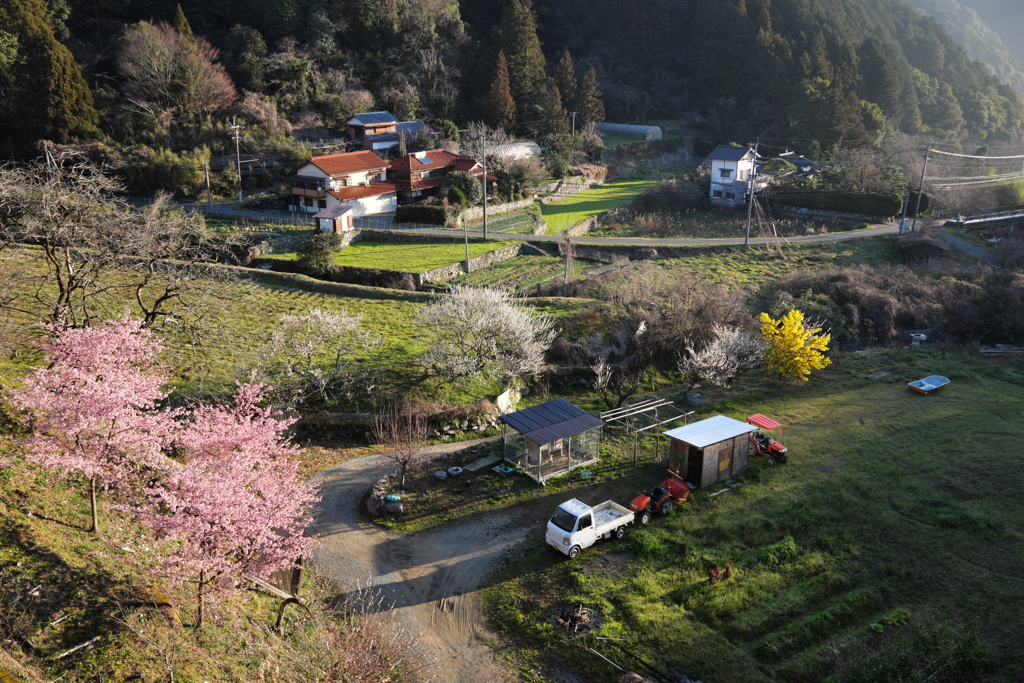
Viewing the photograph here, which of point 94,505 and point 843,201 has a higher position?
point 843,201

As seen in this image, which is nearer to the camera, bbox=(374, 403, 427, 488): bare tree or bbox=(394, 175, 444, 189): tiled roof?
bbox=(374, 403, 427, 488): bare tree

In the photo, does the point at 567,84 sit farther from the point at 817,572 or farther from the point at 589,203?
the point at 817,572

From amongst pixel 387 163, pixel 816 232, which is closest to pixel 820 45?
pixel 816 232

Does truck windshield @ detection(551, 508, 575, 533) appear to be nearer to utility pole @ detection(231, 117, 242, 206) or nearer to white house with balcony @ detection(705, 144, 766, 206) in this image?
utility pole @ detection(231, 117, 242, 206)

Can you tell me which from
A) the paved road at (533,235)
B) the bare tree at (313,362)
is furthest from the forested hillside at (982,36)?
the bare tree at (313,362)

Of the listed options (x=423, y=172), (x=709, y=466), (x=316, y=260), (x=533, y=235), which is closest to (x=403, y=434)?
(x=709, y=466)

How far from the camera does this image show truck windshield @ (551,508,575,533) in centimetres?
1473

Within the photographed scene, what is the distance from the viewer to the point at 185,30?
54.1 meters

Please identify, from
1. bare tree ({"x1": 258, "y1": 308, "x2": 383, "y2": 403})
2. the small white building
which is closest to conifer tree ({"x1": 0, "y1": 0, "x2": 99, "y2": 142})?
the small white building

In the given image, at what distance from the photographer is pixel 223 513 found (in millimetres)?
10523

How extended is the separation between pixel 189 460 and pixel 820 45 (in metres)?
72.9

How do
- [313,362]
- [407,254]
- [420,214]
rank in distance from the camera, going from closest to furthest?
[313,362] → [407,254] → [420,214]

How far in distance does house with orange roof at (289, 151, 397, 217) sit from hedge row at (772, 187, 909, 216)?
98.9 feet

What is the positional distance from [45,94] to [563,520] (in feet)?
161
